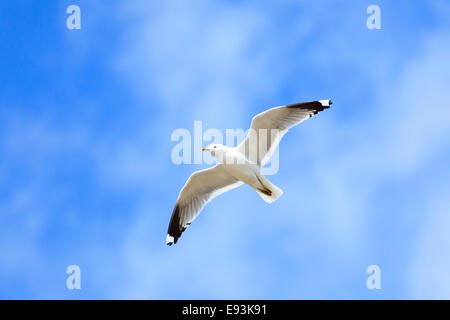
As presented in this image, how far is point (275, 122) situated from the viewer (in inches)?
280

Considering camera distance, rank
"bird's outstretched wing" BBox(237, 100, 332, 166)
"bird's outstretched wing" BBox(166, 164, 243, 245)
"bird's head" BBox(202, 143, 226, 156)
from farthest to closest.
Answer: "bird's outstretched wing" BBox(166, 164, 243, 245) < "bird's head" BBox(202, 143, 226, 156) < "bird's outstretched wing" BBox(237, 100, 332, 166)

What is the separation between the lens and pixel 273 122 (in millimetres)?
7105

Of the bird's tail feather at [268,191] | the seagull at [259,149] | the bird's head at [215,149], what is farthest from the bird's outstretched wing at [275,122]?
the bird's tail feather at [268,191]

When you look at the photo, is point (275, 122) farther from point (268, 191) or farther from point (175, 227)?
point (175, 227)

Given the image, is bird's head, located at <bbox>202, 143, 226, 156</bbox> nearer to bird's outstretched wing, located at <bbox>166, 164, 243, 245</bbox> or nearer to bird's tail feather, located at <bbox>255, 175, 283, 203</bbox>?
bird's outstretched wing, located at <bbox>166, 164, 243, 245</bbox>

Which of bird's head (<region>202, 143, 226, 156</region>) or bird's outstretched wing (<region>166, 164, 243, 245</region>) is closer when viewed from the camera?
bird's head (<region>202, 143, 226, 156</region>)

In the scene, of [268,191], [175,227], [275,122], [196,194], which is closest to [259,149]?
[275,122]

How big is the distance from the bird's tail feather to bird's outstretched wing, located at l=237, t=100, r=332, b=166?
401 millimetres

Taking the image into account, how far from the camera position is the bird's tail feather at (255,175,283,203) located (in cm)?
709

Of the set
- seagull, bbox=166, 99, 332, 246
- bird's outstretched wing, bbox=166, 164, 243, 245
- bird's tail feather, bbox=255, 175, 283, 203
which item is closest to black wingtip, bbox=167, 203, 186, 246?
bird's outstretched wing, bbox=166, 164, 243, 245

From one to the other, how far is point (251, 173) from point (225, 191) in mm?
703

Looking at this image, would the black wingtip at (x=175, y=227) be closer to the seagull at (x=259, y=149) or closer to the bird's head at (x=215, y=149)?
the seagull at (x=259, y=149)
